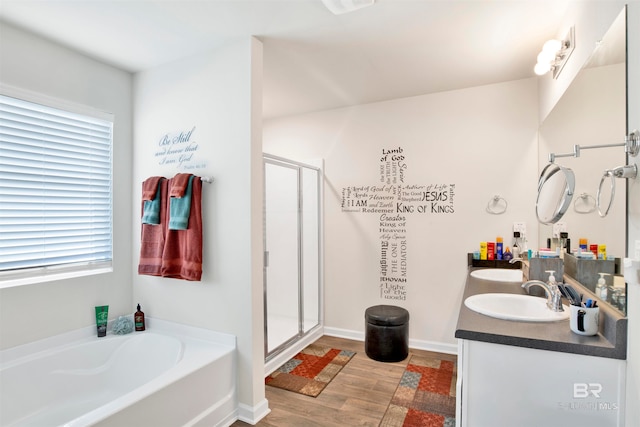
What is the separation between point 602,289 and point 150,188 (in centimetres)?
278

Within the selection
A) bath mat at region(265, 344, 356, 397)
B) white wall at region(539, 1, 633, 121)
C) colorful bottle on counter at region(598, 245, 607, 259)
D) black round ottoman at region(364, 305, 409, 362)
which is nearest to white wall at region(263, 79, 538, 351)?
black round ottoman at region(364, 305, 409, 362)

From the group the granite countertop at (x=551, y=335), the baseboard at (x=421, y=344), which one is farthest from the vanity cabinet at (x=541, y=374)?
the baseboard at (x=421, y=344)

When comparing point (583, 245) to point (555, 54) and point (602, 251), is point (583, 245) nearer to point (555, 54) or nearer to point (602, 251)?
point (602, 251)

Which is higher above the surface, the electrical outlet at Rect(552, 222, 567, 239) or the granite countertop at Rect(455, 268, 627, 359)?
the electrical outlet at Rect(552, 222, 567, 239)

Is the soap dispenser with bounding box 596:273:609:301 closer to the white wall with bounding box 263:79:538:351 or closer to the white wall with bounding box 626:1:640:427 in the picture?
the white wall with bounding box 626:1:640:427

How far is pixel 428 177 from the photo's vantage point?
3.25 m

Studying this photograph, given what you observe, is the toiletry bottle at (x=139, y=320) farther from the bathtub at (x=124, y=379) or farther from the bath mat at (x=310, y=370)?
the bath mat at (x=310, y=370)

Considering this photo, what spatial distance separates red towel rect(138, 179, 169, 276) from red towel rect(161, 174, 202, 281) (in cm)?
11

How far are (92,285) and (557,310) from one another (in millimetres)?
2992

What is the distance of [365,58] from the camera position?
249 cm

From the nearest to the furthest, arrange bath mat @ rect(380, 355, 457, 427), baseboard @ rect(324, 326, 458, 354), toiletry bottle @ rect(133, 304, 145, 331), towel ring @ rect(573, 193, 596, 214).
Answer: towel ring @ rect(573, 193, 596, 214) < bath mat @ rect(380, 355, 457, 427) < toiletry bottle @ rect(133, 304, 145, 331) < baseboard @ rect(324, 326, 458, 354)

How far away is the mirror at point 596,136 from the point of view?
52.1 inches

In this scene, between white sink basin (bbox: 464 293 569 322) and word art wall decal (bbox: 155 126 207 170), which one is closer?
white sink basin (bbox: 464 293 569 322)

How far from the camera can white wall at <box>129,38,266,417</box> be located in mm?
2205
